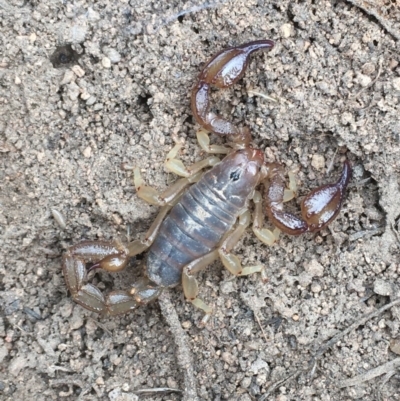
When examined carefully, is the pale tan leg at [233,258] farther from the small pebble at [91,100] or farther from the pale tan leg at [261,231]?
the small pebble at [91,100]

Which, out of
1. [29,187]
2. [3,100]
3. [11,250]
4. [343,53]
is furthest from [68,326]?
[343,53]

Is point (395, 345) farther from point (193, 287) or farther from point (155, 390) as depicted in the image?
point (155, 390)

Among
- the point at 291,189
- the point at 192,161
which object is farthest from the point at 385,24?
the point at 192,161

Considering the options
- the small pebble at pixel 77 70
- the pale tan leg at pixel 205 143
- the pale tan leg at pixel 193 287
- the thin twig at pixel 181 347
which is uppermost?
the pale tan leg at pixel 205 143

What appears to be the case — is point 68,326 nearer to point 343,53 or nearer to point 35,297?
point 35,297

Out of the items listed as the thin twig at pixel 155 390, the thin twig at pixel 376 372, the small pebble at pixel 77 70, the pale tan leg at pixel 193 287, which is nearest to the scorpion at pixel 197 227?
the pale tan leg at pixel 193 287

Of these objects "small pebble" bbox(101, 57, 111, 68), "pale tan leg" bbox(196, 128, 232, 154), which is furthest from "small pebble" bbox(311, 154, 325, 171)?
"small pebble" bbox(101, 57, 111, 68)
